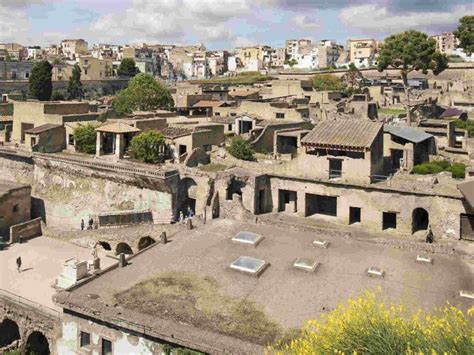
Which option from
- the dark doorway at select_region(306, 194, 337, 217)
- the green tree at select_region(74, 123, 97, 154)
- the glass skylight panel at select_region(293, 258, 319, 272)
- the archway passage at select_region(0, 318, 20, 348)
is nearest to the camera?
the glass skylight panel at select_region(293, 258, 319, 272)

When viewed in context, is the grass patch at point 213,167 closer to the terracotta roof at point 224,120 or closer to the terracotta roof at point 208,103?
the terracotta roof at point 224,120

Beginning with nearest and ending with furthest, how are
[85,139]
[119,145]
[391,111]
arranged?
1. [119,145]
2. [85,139]
3. [391,111]

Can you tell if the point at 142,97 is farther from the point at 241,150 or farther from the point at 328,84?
the point at 328,84

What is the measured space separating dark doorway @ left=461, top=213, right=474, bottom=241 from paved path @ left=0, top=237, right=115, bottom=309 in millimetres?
17309

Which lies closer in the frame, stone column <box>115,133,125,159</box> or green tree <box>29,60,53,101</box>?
stone column <box>115,133,125,159</box>

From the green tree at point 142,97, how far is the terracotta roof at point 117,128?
13493mm

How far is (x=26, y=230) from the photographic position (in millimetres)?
30141

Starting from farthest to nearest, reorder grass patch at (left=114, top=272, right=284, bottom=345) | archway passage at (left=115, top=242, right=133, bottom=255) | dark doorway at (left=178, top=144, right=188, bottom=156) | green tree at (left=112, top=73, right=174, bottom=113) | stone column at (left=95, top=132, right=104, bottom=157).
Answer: green tree at (left=112, top=73, right=174, bottom=113) < stone column at (left=95, top=132, right=104, bottom=157) < dark doorway at (left=178, top=144, right=188, bottom=156) < archway passage at (left=115, top=242, right=133, bottom=255) < grass patch at (left=114, top=272, right=284, bottom=345)

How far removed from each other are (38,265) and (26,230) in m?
5.26

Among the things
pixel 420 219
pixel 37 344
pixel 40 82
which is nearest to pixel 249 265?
pixel 37 344

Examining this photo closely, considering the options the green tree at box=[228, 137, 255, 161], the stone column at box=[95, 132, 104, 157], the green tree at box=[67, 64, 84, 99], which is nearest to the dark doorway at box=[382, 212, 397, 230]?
the green tree at box=[228, 137, 255, 161]

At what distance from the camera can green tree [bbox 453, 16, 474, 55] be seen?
197ft

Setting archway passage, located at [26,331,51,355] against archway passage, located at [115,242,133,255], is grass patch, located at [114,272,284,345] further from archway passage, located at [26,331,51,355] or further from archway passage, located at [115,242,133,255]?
archway passage, located at [115,242,133,255]

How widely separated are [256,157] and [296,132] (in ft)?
13.6
